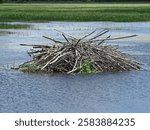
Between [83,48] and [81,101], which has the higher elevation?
[83,48]

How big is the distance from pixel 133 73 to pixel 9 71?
17.8 ft

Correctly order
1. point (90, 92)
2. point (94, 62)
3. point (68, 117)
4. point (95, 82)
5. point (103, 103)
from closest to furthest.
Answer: point (68, 117), point (103, 103), point (90, 92), point (95, 82), point (94, 62)

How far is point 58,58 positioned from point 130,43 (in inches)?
684

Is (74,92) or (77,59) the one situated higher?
(77,59)

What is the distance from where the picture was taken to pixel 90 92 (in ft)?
67.2

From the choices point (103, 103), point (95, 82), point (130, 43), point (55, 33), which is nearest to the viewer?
point (103, 103)

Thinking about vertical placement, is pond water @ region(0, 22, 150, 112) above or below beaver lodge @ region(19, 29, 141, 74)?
below

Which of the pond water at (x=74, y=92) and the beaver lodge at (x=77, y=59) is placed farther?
the beaver lodge at (x=77, y=59)

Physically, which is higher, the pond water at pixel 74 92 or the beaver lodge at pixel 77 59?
the beaver lodge at pixel 77 59

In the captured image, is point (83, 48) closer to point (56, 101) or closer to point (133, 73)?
point (133, 73)

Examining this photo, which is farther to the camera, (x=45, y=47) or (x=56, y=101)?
(x=45, y=47)

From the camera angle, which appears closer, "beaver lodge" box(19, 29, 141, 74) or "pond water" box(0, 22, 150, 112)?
"pond water" box(0, 22, 150, 112)

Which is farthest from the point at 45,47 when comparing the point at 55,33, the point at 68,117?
the point at 55,33

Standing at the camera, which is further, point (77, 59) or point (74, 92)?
point (77, 59)
